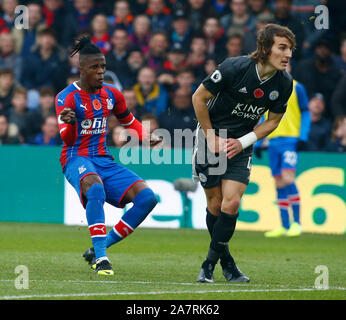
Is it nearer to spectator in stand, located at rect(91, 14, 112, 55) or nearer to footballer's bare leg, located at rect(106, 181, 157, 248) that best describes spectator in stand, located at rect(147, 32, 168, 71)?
spectator in stand, located at rect(91, 14, 112, 55)

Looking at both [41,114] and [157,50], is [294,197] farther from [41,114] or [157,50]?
[41,114]

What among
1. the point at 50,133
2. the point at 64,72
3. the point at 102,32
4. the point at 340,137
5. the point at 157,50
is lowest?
the point at 340,137

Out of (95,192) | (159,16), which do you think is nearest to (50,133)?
(159,16)

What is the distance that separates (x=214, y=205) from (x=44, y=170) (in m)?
7.29

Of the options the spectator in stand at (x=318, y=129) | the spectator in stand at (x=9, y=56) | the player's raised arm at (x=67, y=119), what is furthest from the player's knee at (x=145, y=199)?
the spectator in stand at (x=9, y=56)

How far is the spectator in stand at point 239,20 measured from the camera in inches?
608

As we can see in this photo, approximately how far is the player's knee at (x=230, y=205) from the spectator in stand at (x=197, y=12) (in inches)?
349

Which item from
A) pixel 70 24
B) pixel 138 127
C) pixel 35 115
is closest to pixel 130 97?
pixel 35 115

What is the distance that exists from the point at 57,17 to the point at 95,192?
10.2 metres

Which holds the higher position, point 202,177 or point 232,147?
point 232,147

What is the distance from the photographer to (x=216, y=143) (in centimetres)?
756

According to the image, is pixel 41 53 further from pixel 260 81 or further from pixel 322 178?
pixel 260 81

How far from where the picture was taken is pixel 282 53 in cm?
746

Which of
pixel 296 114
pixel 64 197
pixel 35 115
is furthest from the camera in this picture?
pixel 35 115
